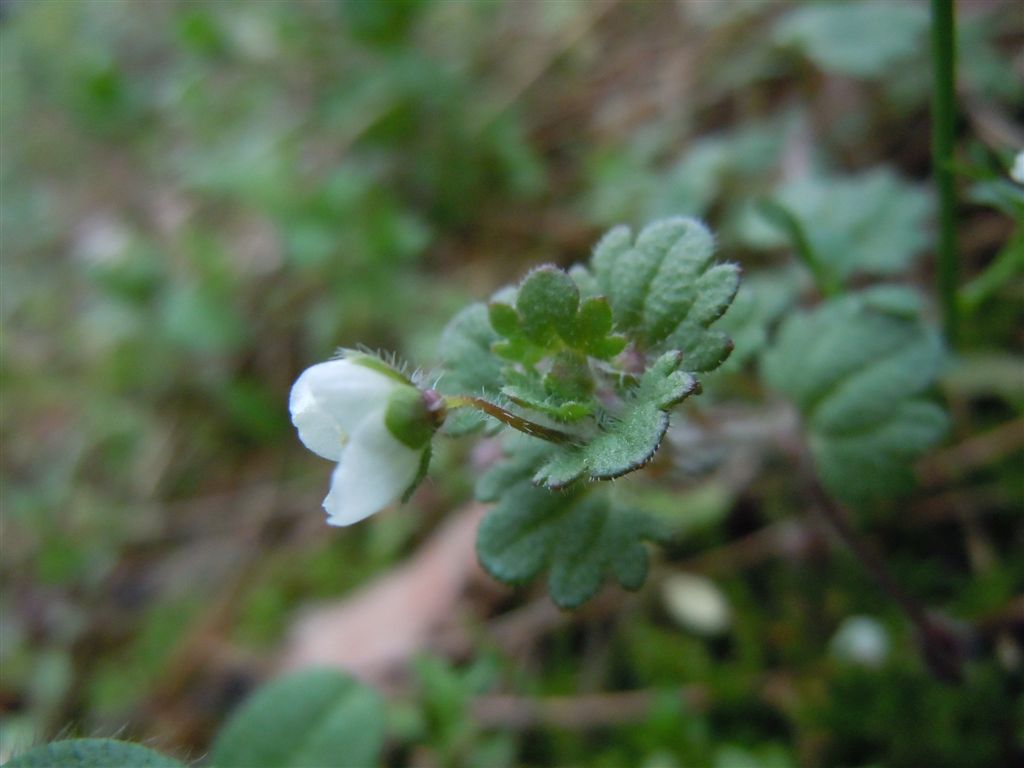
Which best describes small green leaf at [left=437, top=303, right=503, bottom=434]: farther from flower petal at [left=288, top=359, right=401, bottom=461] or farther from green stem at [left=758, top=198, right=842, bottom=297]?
green stem at [left=758, top=198, right=842, bottom=297]

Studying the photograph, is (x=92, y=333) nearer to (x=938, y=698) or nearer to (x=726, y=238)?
(x=726, y=238)

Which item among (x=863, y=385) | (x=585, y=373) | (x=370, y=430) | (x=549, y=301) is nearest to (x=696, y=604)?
(x=863, y=385)

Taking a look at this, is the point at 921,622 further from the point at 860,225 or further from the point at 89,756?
the point at 89,756

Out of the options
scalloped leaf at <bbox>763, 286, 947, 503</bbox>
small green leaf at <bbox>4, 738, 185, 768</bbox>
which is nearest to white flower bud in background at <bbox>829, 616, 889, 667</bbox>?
scalloped leaf at <bbox>763, 286, 947, 503</bbox>

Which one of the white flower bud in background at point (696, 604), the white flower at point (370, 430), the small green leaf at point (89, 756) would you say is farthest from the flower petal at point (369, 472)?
the white flower bud in background at point (696, 604)

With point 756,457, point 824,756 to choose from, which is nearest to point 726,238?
point 756,457
